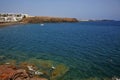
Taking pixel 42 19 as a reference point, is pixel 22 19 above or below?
below

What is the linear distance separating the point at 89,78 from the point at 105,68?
484 centimetres

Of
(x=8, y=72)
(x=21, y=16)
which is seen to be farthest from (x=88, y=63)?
(x=21, y=16)

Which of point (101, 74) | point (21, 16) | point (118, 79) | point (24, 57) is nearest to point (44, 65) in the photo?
point (24, 57)

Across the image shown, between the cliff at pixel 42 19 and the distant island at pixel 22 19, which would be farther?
the cliff at pixel 42 19

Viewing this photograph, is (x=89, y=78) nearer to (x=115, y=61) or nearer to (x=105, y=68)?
(x=105, y=68)

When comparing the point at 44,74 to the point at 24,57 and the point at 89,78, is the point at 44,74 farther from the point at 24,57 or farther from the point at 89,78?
the point at 24,57

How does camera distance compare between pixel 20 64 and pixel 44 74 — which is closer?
pixel 44 74

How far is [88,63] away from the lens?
27891mm

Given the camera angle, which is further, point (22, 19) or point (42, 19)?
point (42, 19)

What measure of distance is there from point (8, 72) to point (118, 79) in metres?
13.3

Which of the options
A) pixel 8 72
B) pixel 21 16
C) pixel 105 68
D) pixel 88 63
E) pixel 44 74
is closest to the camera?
pixel 8 72

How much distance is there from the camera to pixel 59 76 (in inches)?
869

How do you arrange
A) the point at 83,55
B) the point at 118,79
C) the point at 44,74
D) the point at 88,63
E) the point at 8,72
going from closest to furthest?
1. the point at 8,72
2. the point at 118,79
3. the point at 44,74
4. the point at 88,63
5. the point at 83,55

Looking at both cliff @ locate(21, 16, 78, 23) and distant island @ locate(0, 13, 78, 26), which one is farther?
cliff @ locate(21, 16, 78, 23)
